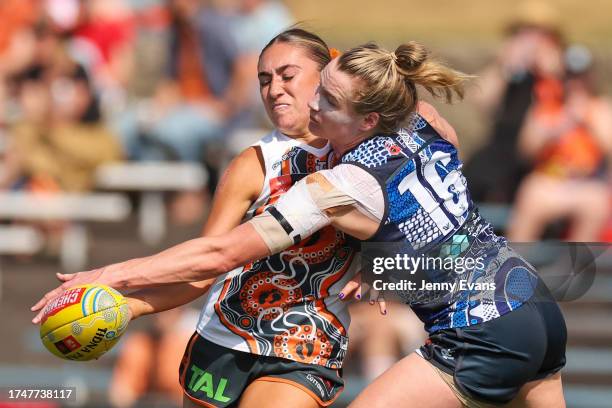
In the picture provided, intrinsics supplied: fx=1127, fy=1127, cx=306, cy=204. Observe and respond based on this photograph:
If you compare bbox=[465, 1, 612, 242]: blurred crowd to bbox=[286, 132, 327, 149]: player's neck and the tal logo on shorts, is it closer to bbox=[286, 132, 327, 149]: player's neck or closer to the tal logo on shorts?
bbox=[286, 132, 327, 149]: player's neck

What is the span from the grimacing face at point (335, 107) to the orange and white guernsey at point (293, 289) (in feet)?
0.81

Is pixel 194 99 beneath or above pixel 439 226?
beneath

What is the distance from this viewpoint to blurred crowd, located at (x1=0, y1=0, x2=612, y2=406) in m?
7.43

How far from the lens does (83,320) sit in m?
3.46

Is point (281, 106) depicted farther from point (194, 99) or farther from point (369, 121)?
point (194, 99)

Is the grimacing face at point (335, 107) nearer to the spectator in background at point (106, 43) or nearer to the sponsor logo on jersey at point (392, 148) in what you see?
the sponsor logo on jersey at point (392, 148)

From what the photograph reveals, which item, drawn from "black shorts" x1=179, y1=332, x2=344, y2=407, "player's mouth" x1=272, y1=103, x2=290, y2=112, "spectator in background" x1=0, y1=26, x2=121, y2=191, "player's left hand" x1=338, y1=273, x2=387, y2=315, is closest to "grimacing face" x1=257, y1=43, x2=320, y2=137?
"player's mouth" x1=272, y1=103, x2=290, y2=112

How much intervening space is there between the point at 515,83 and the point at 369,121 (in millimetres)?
4288

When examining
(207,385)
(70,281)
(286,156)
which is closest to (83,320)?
(70,281)

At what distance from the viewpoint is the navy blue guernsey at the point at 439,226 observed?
3477mm

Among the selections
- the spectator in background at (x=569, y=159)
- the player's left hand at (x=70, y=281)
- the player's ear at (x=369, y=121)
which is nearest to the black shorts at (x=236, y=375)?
the player's left hand at (x=70, y=281)

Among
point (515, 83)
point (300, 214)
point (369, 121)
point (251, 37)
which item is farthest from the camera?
point (251, 37)

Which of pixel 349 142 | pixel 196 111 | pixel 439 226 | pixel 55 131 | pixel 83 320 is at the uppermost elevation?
pixel 349 142

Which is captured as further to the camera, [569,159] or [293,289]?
[569,159]
